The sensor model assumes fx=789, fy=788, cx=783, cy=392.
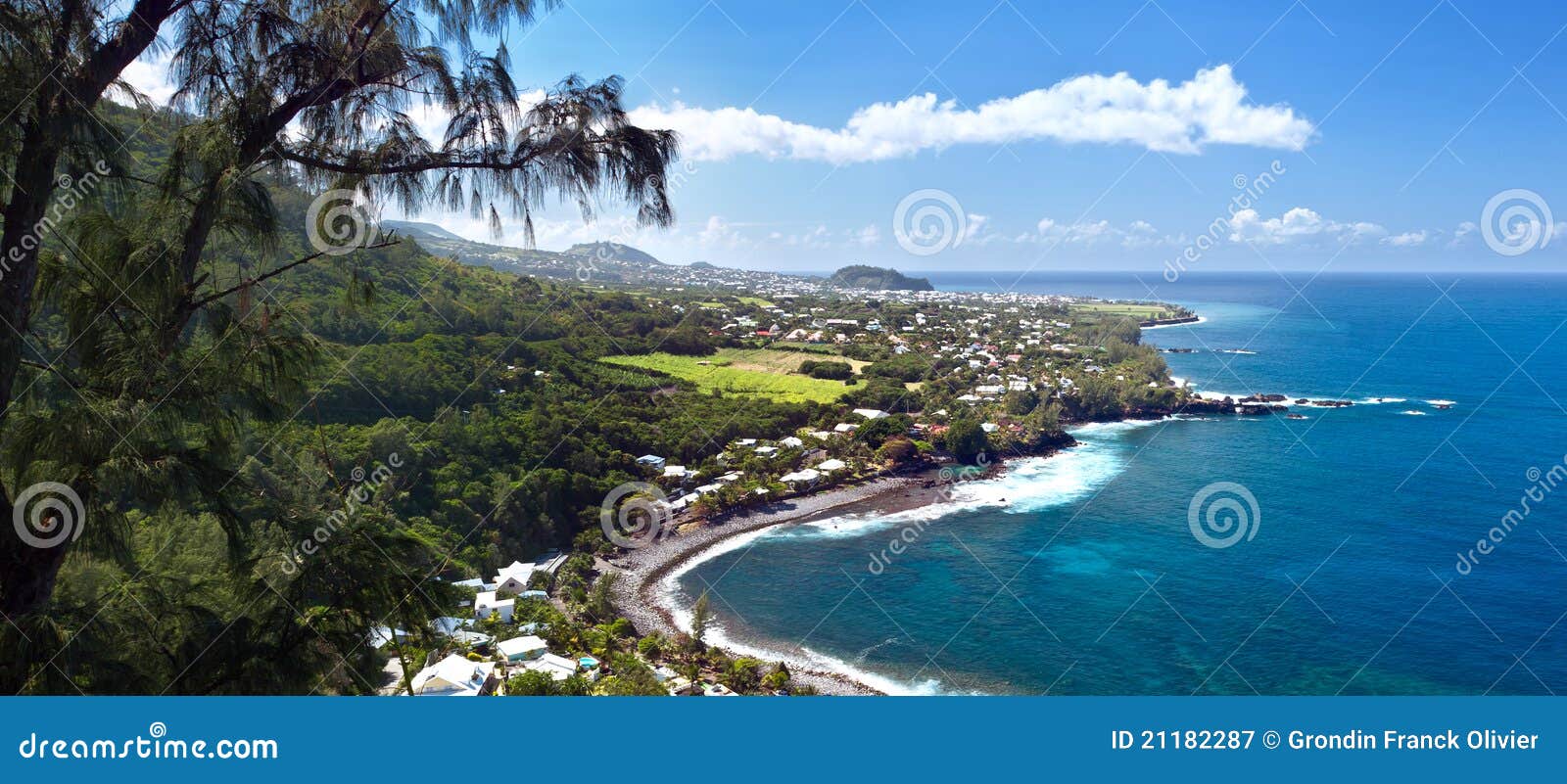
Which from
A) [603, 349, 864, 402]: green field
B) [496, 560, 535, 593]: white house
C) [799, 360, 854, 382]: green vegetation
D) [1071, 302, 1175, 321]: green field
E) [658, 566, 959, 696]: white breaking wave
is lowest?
[496, 560, 535, 593]: white house

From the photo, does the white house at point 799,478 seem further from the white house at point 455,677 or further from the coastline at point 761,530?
the white house at point 455,677

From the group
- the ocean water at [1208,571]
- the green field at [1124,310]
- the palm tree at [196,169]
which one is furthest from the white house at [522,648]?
the green field at [1124,310]

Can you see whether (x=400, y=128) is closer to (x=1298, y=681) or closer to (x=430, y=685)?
(x=430, y=685)

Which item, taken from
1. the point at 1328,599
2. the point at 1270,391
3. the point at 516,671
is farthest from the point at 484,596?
the point at 1270,391

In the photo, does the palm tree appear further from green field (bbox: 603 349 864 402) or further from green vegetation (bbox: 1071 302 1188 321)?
green vegetation (bbox: 1071 302 1188 321)

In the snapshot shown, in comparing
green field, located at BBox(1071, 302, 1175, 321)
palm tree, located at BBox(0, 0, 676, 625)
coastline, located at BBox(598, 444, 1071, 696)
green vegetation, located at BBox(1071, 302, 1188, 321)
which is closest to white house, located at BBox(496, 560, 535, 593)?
coastline, located at BBox(598, 444, 1071, 696)

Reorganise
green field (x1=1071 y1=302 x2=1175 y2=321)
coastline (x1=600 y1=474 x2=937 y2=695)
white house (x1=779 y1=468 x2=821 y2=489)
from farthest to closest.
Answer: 1. green field (x1=1071 y1=302 x2=1175 y2=321)
2. white house (x1=779 y1=468 x2=821 y2=489)
3. coastline (x1=600 y1=474 x2=937 y2=695)

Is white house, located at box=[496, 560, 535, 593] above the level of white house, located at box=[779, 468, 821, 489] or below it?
below
